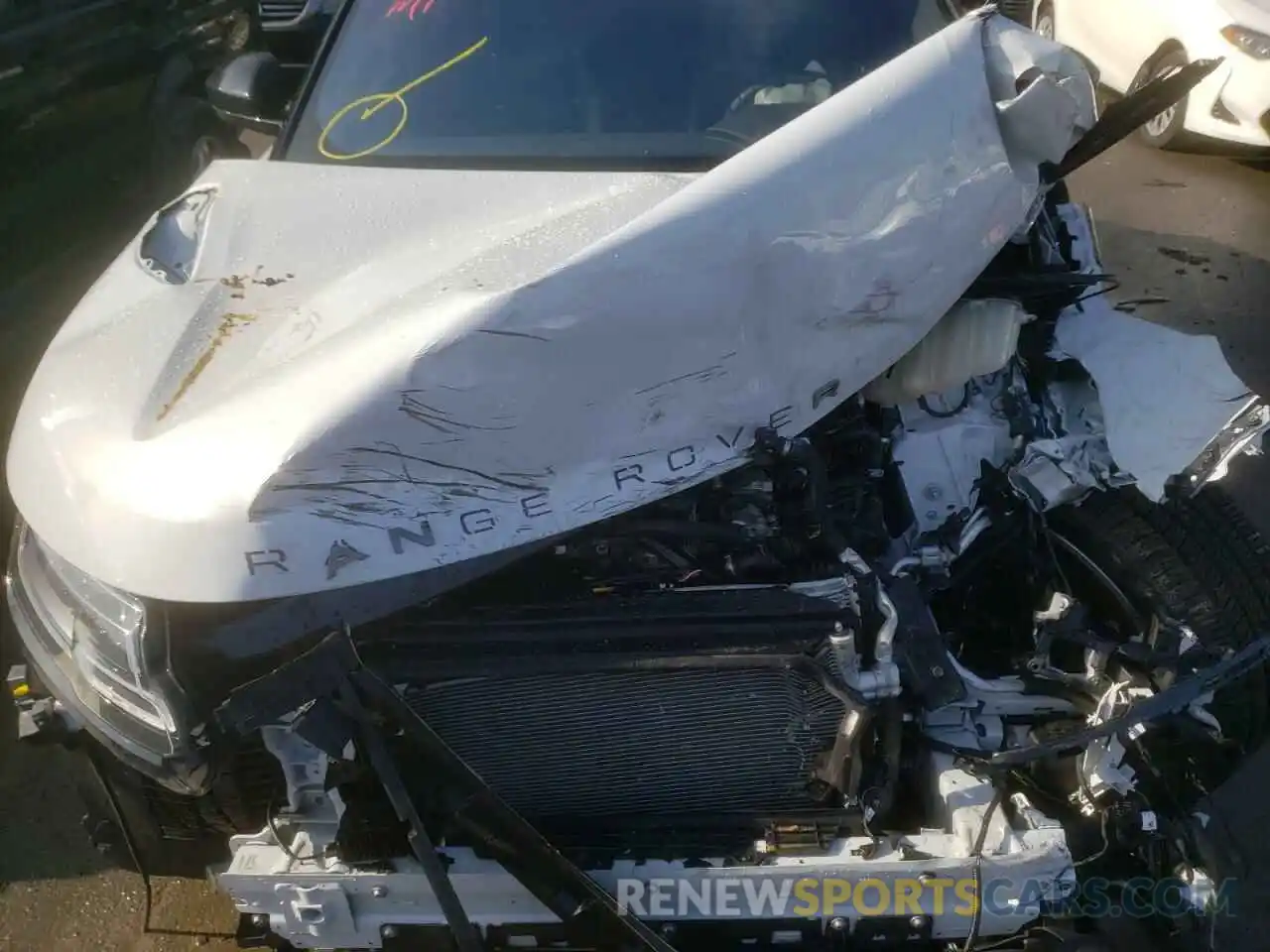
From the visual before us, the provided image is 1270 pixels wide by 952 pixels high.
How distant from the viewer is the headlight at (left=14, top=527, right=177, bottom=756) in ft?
5.86

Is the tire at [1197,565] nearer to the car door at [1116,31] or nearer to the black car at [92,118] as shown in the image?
the car door at [1116,31]

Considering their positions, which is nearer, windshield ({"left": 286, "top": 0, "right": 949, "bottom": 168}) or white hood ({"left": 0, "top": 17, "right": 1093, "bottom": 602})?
white hood ({"left": 0, "top": 17, "right": 1093, "bottom": 602})

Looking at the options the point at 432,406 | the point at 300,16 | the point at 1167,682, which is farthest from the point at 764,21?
the point at 300,16

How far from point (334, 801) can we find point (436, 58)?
1785mm

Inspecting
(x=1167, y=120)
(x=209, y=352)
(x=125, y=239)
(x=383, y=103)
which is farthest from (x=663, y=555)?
(x=1167, y=120)

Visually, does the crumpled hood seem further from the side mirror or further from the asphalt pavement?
the side mirror

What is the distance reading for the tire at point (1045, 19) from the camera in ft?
20.6

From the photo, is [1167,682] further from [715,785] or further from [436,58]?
[436,58]

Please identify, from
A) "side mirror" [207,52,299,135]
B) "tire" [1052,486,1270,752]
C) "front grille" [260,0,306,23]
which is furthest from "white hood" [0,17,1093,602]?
"front grille" [260,0,306,23]

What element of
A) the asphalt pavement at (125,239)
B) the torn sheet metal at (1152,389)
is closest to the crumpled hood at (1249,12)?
the asphalt pavement at (125,239)

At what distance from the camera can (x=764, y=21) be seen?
2.52m

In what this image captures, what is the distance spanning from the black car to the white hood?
11.5ft

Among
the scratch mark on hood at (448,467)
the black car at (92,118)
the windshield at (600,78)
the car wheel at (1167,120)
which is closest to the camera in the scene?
the scratch mark on hood at (448,467)

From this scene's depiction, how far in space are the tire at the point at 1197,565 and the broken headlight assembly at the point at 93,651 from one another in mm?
1771
